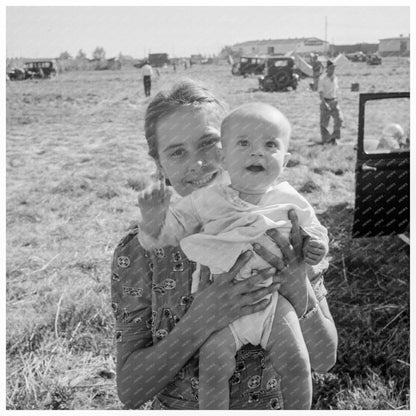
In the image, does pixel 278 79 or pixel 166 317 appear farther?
pixel 278 79

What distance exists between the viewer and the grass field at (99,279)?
383cm

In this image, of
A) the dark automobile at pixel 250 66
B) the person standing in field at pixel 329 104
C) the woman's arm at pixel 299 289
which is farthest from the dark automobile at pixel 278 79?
the woman's arm at pixel 299 289

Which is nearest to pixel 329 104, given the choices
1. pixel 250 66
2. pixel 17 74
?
pixel 250 66

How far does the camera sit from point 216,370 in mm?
1750

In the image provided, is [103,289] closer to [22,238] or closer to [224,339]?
[22,238]

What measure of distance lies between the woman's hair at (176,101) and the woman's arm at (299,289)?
522 mm

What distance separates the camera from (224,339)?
70.4 inches

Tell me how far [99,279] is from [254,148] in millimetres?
3774

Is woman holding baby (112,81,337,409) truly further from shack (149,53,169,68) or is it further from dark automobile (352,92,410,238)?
shack (149,53,169,68)

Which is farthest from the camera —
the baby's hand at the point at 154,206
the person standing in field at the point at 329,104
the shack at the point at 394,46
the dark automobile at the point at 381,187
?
the shack at the point at 394,46

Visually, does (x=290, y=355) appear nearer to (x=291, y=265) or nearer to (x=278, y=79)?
(x=291, y=265)

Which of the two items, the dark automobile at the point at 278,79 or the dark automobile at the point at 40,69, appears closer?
the dark automobile at the point at 278,79

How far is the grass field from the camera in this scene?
3.83 m

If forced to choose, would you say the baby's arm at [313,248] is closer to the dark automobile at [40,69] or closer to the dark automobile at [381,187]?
the dark automobile at [381,187]
